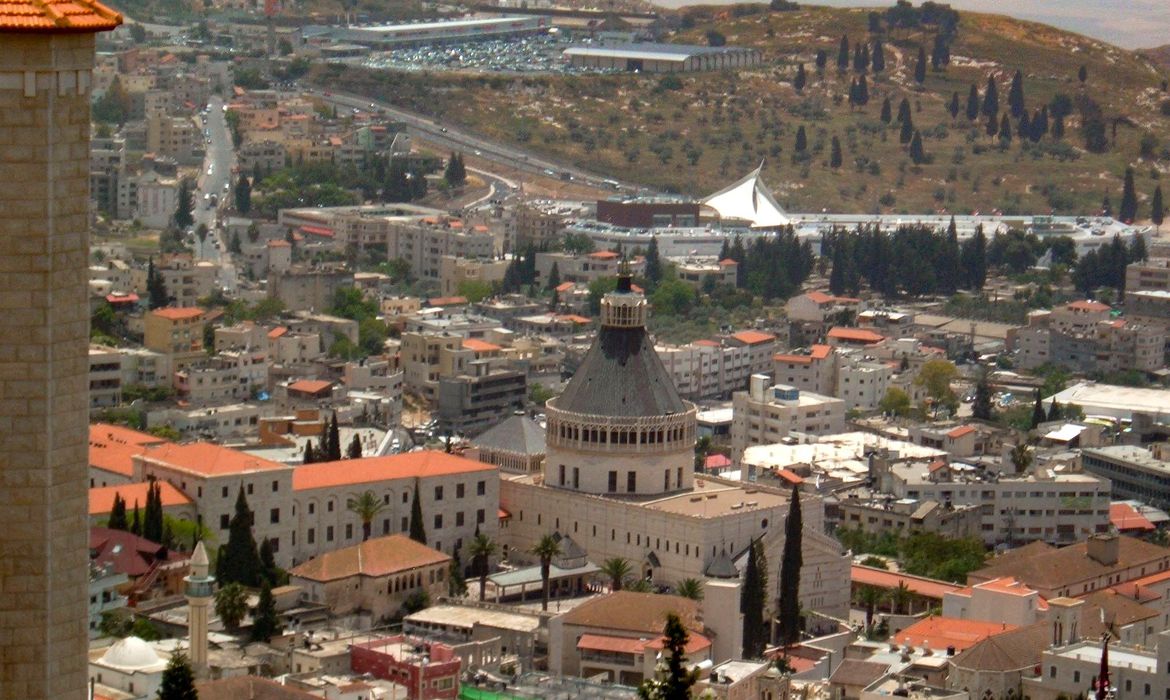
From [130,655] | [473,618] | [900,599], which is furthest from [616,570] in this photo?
[130,655]

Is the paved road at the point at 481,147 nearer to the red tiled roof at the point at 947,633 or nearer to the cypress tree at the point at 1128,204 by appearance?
the cypress tree at the point at 1128,204

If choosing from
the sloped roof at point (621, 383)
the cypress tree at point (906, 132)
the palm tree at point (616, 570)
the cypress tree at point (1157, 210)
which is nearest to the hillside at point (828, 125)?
the cypress tree at point (906, 132)

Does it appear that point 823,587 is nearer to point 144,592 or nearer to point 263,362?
point 144,592

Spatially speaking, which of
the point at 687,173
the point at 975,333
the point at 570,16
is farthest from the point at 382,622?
the point at 570,16

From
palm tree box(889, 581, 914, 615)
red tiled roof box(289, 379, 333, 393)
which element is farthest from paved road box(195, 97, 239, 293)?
palm tree box(889, 581, 914, 615)

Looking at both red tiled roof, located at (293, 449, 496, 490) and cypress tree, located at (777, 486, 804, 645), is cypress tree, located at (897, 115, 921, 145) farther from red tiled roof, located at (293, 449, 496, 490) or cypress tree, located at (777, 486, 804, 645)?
cypress tree, located at (777, 486, 804, 645)
